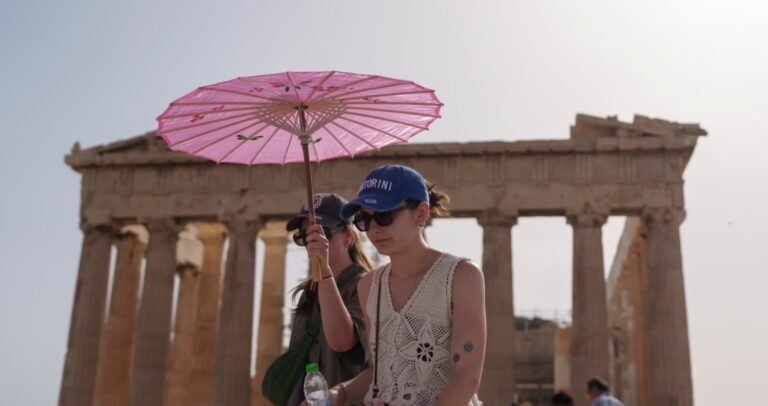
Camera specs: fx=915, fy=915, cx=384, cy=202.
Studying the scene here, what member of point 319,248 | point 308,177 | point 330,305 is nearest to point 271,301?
point 308,177

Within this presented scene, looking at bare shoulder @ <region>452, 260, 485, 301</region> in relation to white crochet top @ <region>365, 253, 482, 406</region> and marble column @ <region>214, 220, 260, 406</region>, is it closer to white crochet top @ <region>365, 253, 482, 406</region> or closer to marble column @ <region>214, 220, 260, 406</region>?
white crochet top @ <region>365, 253, 482, 406</region>

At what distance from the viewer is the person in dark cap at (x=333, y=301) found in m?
5.17

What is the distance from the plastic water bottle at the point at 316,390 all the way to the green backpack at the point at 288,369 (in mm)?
1206

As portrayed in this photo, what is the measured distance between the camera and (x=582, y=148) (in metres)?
29.5

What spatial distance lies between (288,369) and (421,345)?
69.9 inches

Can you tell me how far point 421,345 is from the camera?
14.5 feet

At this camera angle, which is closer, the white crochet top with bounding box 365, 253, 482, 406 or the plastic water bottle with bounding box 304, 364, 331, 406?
the white crochet top with bounding box 365, 253, 482, 406

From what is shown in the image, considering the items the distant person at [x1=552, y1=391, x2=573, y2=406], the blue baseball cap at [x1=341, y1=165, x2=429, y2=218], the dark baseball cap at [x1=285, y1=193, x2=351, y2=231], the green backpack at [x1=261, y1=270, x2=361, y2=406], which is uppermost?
the dark baseball cap at [x1=285, y1=193, x2=351, y2=231]

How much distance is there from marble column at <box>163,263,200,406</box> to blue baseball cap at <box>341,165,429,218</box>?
1226 inches

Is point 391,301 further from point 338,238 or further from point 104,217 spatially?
point 104,217

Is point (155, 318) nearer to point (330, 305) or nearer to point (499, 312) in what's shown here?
point (499, 312)

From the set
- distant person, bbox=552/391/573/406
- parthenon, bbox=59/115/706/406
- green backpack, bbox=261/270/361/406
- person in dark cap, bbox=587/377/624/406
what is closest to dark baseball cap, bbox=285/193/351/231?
green backpack, bbox=261/270/361/406

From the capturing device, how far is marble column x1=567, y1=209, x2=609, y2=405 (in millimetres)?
27766

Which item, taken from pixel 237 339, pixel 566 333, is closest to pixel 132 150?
pixel 237 339
